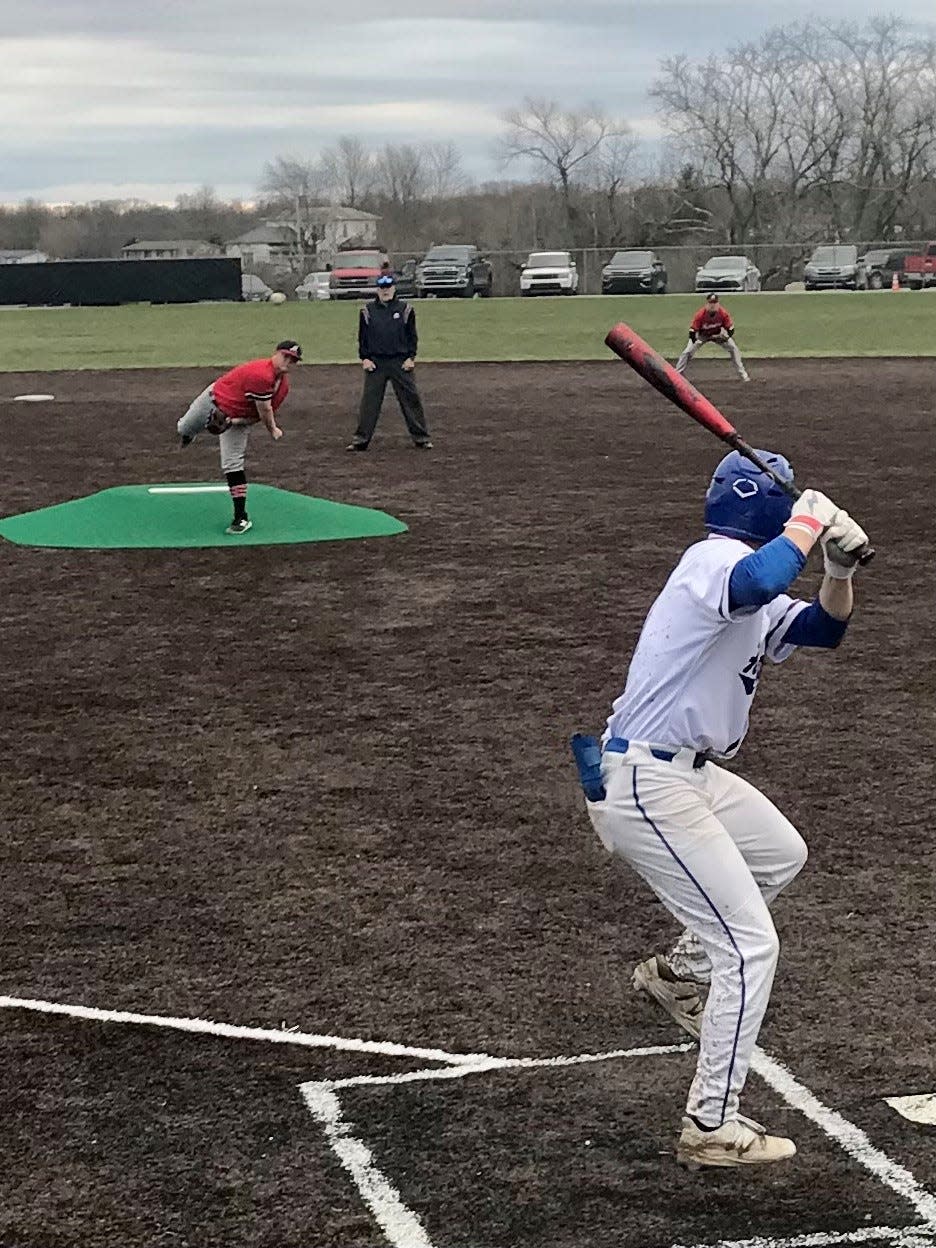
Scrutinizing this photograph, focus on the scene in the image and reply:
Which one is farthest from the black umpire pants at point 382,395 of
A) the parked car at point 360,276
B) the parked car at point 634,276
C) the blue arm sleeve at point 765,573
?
the parked car at point 634,276

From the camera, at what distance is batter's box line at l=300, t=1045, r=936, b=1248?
4395 mm

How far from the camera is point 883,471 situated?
18922 mm

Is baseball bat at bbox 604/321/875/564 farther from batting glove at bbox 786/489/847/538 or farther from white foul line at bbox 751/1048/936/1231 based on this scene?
white foul line at bbox 751/1048/936/1231

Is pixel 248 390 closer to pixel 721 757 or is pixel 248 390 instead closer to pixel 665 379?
pixel 665 379

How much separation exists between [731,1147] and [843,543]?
5.73ft

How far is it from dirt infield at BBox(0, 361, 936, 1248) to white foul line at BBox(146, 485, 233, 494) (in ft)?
6.96

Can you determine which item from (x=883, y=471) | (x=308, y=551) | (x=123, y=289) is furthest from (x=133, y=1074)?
(x=123, y=289)

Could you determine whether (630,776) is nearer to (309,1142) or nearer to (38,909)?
(309,1142)

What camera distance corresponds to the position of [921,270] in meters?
61.8

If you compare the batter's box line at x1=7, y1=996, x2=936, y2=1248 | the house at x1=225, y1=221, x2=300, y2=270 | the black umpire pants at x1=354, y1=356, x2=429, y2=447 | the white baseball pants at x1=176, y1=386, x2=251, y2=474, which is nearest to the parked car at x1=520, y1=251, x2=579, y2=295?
the house at x1=225, y1=221, x2=300, y2=270

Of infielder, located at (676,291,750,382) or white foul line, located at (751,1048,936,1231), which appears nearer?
white foul line, located at (751,1048,936,1231)

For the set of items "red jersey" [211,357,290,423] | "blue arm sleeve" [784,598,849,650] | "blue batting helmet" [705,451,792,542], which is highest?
"blue batting helmet" [705,451,792,542]

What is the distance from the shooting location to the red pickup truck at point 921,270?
61.5 metres

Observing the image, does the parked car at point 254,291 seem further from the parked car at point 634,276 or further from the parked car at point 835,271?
the parked car at point 835,271
